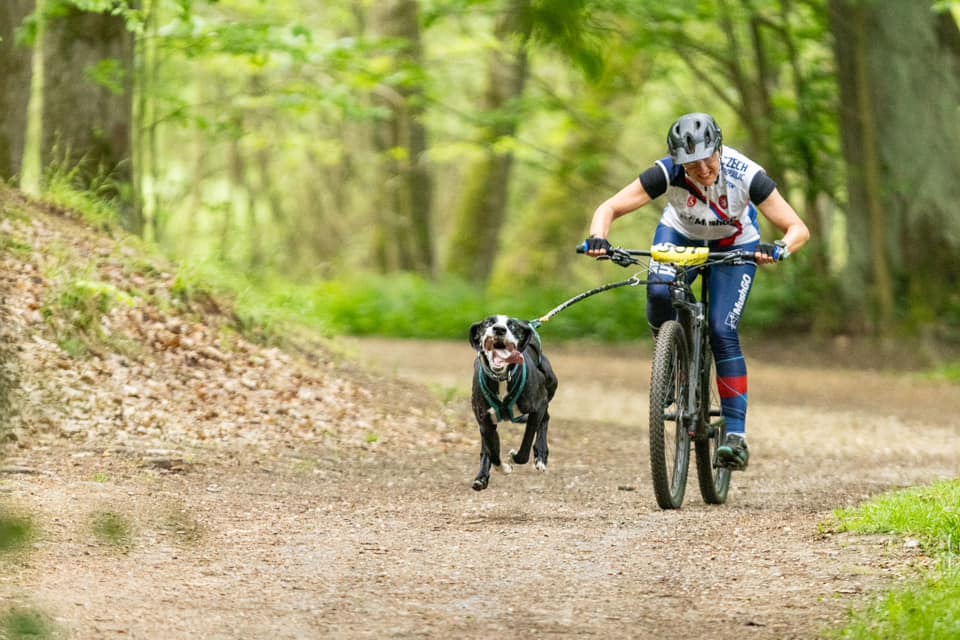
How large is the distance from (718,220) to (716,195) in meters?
0.18

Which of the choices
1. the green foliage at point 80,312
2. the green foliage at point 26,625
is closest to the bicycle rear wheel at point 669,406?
the green foliage at point 80,312

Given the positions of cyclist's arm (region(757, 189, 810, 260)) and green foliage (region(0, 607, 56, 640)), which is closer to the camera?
green foliage (region(0, 607, 56, 640))

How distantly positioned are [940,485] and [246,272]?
27.1 ft

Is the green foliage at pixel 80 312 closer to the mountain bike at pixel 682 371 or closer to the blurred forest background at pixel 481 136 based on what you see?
the blurred forest background at pixel 481 136

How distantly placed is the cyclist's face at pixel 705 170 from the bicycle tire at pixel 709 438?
3.14ft

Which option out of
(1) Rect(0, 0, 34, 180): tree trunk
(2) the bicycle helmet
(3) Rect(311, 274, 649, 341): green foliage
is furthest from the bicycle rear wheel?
(3) Rect(311, 274, 649, 341): green foliage

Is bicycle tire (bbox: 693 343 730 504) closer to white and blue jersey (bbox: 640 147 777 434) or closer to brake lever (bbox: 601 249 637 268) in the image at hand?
white and blue jersey (bbox: 640 147 777 434)

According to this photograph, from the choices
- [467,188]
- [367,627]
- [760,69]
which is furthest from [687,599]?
[467,188]

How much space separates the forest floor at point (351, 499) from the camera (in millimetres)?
4430

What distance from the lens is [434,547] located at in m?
5.88

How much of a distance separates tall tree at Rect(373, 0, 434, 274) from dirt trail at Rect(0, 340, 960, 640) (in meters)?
15.7

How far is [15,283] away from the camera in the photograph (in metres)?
9.27

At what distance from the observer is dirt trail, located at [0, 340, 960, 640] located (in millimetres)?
4363

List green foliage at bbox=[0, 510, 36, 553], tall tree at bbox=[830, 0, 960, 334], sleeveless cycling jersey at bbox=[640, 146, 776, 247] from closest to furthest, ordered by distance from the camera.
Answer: green foliage at bbox=[0, 510, 36, 553]
sleeveless cycling jersey at bbox=[640, 146, 776, 247]
tall tree at bbox=[830, 0, 960, 334]
